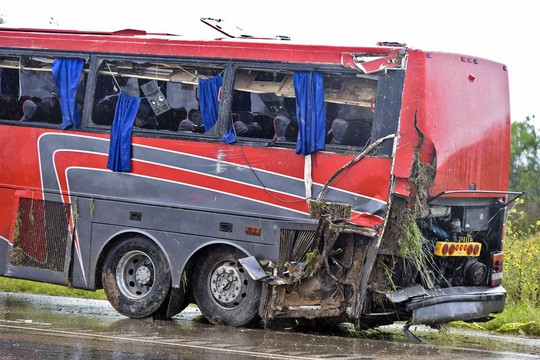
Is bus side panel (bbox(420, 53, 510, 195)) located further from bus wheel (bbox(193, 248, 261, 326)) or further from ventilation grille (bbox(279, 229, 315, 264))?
bus wheel (bbox(193, 248, 261, 326))

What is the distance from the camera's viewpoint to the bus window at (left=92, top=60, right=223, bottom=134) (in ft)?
44.8

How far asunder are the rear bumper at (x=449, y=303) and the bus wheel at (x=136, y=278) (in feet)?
9.76

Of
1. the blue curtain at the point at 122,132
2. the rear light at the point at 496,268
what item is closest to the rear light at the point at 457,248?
the rear light at the point at 496,268

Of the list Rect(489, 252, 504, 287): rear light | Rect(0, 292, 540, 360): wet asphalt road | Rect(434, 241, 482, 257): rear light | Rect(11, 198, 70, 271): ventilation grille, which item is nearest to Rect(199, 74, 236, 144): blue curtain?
Rect(11, 198, 70, 271): ventilation grille

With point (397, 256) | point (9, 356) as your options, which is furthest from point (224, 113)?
point (9, 356)

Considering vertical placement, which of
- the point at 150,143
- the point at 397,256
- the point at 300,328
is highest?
the point at 150,143

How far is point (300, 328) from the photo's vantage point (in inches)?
538

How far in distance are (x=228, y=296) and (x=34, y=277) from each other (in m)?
2.80

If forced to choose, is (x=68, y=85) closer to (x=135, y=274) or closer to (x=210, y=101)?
(x=210, y=101)

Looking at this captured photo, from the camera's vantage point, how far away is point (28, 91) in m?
14.8

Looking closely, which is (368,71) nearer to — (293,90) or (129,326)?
(293,90)

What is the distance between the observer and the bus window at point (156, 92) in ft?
44.8

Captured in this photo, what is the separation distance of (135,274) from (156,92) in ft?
7.44

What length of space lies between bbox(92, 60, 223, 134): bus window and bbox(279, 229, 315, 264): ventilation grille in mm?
1696
